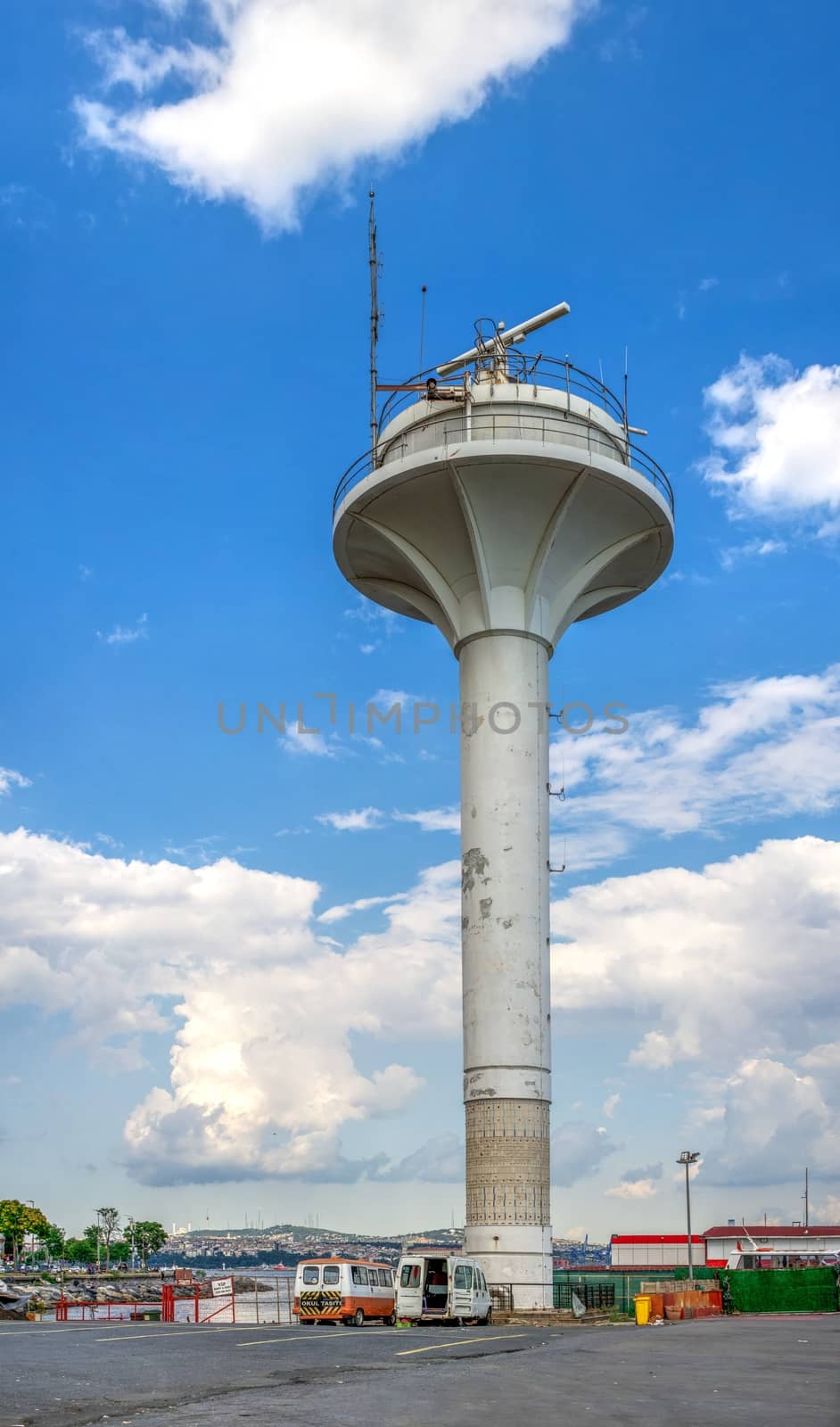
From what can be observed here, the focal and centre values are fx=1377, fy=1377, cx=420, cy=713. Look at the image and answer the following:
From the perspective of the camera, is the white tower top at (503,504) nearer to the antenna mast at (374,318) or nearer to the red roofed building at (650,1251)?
the antenna mast at (374,318)

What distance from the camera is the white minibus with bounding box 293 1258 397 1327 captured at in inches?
1252

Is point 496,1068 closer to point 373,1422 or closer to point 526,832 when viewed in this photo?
point 526,832

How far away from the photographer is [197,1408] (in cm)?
1348

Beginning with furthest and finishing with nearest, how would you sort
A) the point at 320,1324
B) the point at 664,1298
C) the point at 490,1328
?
the point at 664,1298, the point at 320,1324, the point at 490,1328

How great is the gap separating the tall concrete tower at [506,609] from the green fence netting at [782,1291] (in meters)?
16.0

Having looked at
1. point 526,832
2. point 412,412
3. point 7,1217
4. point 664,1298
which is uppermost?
point 412,412

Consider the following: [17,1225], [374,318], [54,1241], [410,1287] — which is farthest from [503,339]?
[54,1241]

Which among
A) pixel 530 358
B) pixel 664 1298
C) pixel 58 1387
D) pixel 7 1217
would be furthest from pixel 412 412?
pixel 7 1217

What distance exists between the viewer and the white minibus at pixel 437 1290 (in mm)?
31484

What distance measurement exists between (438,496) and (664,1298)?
931 inches

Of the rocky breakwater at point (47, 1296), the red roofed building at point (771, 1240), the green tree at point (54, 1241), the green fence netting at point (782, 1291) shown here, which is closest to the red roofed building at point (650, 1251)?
the red roofed building at point (771, 1240)

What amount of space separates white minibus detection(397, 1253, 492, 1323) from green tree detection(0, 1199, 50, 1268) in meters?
132

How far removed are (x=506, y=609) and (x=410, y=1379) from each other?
23.6m

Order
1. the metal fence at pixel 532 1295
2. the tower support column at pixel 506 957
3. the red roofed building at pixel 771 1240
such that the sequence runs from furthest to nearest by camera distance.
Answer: the red roofed building at pixel 771 1240, the tower support column at pixel 506 957, the metal fence at pixel 532 1295
